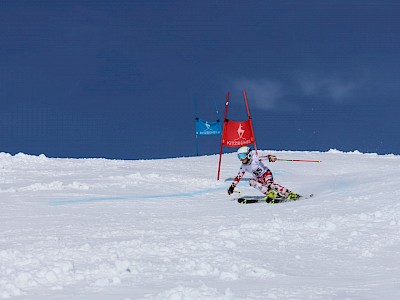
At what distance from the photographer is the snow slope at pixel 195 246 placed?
4.41 meters

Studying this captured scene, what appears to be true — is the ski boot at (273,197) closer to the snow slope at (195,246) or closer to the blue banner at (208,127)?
the snow slope at (195,246)

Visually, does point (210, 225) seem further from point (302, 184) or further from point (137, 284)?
point (302, 184)

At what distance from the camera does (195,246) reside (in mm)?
5902

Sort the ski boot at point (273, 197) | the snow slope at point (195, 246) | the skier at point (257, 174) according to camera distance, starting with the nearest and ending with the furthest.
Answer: the snow slope at point (195, 246) → the ski boot at point (273, 197) → the skier at point (257, 174)

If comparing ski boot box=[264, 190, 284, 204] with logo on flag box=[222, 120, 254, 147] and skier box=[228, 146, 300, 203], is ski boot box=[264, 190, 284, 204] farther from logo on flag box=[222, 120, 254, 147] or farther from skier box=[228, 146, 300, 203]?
logo on flag box=[222, 120, 254, 147]

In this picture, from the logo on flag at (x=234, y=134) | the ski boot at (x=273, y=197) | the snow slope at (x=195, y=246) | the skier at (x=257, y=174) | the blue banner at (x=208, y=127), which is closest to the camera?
the snow slope at (x=195, y=246)

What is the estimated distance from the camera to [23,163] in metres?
20.3

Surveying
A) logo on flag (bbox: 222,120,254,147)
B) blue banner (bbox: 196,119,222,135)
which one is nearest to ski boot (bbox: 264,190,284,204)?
logo on flag (bbox: 222,120,254,147)

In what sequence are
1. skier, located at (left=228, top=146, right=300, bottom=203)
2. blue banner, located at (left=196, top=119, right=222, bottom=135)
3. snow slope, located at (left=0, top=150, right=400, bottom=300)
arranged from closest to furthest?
snow slope, located at (left=0, top=150, right=400, bottom=300) < skier, located at (left=228, top=146, right=300, bottom=203) < blue banner, located at (left=196, top=119, right=222, bottom=135)

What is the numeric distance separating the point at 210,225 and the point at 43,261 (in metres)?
3.01

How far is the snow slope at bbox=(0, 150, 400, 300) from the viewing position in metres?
4.41

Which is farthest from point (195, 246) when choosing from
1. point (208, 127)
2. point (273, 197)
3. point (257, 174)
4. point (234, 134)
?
point (208, 127)

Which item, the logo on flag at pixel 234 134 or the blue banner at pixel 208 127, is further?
the blue banner at pixel 208 127

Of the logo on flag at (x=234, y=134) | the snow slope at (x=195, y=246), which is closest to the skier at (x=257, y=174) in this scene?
the snow slope at (x=195, y=246)
